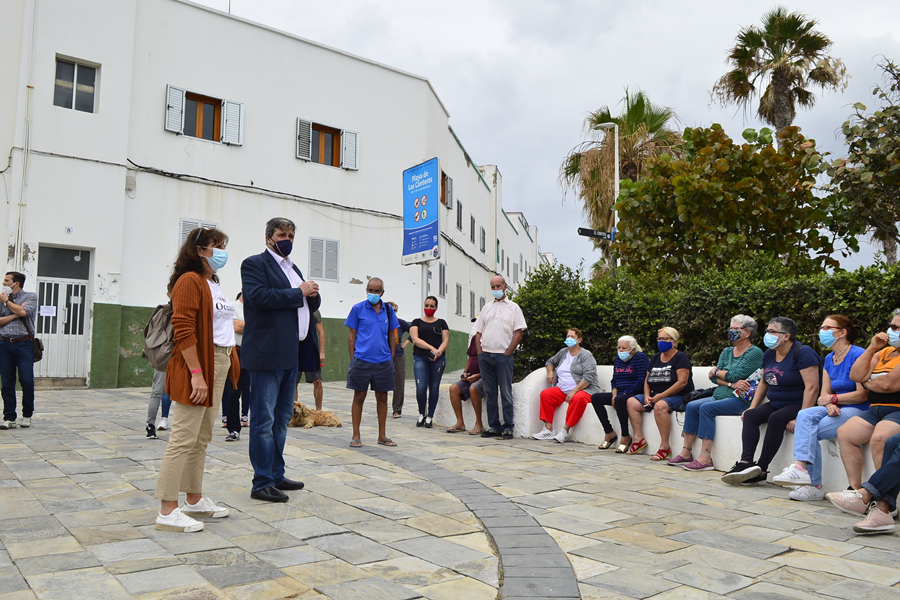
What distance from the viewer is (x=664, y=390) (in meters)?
7.41

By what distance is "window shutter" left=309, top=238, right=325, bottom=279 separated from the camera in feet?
60.0


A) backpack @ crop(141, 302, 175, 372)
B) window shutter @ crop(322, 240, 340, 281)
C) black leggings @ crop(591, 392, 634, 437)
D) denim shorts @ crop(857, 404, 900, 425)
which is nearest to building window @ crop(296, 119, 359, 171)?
window shutter @ crop(322, 240, 340, 281)

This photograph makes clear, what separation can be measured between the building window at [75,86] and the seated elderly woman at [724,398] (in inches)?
531

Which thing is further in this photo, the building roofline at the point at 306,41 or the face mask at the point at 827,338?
the building roofline at the point at 306,41

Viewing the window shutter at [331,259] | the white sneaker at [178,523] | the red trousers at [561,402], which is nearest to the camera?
the white sneaker at [178,523]

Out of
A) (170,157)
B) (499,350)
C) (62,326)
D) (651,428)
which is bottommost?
(651,428)

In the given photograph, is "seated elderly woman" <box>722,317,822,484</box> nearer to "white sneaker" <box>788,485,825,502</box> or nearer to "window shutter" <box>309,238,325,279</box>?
"white sneaker" <box>788,485,825,502</box>

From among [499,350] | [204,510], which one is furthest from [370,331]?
[204,510]

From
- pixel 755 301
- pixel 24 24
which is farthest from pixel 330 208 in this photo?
pixel 755 301

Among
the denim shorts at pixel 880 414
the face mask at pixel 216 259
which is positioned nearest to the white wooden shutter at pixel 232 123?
the face mask at pixel 216 259

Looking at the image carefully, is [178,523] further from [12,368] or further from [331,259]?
[331,259]

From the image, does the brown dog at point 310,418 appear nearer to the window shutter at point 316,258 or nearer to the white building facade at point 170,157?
the white building facade at point 170,157

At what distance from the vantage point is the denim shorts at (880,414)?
5.00 m

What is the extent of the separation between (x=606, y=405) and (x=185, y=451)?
5132 millimetres
